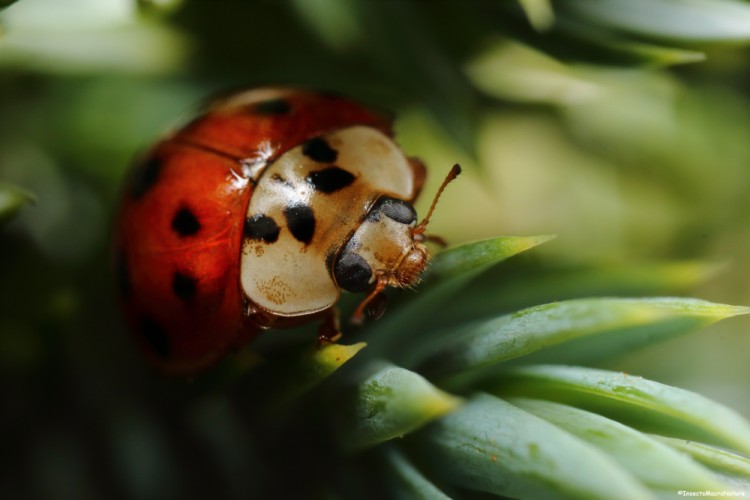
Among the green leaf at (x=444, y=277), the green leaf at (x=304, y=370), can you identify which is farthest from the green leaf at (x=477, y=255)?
the green leaf at (x=304, y=370)

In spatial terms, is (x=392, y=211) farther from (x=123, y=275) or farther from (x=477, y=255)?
(x=123, y=275)

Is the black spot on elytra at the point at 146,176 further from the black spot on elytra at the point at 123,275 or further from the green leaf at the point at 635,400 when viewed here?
the green leaf at the point at 635,400

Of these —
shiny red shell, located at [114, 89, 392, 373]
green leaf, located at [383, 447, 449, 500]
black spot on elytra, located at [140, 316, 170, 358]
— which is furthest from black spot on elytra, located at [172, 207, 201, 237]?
green leaf, located at [383, 447, 449, 500]

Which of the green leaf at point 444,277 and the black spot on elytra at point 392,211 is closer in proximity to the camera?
the green leaf at point 444,277

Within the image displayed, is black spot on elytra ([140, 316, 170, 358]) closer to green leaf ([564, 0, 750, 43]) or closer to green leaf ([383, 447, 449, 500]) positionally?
green leaf ([383, 447, 449, 500])

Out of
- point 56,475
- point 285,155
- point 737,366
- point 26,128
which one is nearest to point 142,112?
point 26,128

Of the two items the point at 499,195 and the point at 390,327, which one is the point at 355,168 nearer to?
the point at 390,327
